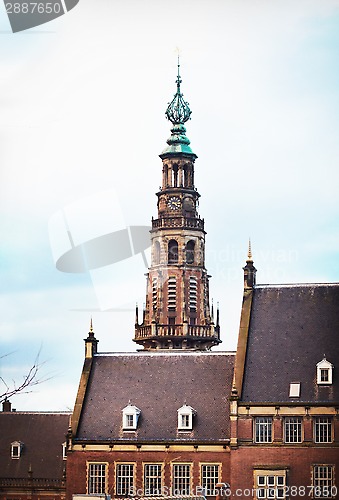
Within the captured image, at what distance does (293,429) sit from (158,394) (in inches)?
392

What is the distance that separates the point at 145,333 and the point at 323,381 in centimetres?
4196

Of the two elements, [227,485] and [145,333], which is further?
[145,333]

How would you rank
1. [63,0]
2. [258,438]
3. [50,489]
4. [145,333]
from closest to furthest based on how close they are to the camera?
[63,0] < [258,438] < [50,489] < [145,333]

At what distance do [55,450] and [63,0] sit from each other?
56117 mm

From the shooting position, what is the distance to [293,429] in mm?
77625

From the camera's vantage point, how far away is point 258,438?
7769 centimetres

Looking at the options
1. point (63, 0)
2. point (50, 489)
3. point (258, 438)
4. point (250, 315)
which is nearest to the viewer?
point (63, 0)

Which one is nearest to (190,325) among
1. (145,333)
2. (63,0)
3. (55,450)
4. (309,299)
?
(145,333)

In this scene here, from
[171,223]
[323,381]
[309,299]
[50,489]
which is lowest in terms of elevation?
[50,489]

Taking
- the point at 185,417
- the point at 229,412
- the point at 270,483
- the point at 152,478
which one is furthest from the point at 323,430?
the point at 152,478

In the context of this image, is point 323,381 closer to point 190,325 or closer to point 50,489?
point 50,489

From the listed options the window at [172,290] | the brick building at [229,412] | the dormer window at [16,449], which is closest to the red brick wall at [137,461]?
the brick building at [229,412]

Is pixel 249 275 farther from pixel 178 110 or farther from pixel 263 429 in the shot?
pixel 178 110

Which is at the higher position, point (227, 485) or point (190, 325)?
point (190, 325)
